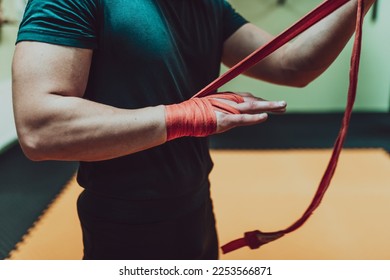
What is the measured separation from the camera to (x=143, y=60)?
65 cm

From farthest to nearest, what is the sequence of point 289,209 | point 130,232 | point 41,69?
point 289,209 < point 130,232 < point 41,69

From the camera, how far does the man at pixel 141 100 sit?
1.81 ft

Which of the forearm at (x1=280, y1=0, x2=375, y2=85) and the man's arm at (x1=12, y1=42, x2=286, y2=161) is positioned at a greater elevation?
the forearm at (x1=280, y1=0, x2=375, y2=85)

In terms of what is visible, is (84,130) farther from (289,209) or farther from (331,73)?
(331,73)

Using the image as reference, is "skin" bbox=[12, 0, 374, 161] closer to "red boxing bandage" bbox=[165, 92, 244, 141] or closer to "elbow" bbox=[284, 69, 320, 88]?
"red boxing bandage" bbox=[165, 92, 244, 141]

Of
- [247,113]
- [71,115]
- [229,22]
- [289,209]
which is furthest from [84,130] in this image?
[289,209]

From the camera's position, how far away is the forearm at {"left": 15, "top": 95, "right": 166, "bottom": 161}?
55 centimetres

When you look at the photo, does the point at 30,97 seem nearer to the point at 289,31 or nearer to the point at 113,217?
the point at 113,217

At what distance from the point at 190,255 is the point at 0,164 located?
2184 millimetres

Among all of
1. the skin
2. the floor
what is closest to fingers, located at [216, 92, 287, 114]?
the skin

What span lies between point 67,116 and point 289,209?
1.52 metres

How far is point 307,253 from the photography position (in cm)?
154

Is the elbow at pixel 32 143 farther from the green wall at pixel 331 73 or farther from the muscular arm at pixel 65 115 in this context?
the green wall at pixel 331 73

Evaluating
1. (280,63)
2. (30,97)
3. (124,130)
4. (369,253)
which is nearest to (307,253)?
(369,253)
